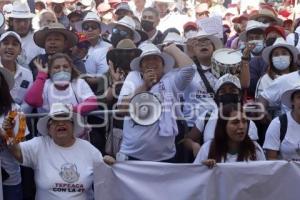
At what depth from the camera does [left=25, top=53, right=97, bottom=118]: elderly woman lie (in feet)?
21.2

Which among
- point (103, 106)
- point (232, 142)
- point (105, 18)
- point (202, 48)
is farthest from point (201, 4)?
point (232, 142)

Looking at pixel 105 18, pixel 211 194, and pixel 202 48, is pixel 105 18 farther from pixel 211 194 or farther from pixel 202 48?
pixel 211 194

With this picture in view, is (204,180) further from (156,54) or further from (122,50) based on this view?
(122,50)

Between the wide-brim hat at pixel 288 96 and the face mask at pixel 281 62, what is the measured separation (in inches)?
44.1

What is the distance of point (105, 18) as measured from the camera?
11266mm

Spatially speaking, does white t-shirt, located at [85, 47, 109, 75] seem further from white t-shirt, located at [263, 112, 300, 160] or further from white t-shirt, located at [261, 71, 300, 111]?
white t-shirt, located at [263, 112, 300, 160]

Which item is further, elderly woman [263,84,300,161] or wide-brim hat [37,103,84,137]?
elderly woman [263,84,300,161]

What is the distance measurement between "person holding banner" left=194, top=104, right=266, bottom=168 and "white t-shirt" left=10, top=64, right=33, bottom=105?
1.96 m

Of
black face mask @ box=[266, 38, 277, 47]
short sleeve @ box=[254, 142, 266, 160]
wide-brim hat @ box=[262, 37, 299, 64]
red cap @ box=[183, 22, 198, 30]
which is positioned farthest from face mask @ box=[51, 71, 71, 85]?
red cap @ box=[183, 22, 198, 30]

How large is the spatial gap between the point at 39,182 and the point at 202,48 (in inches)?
100.0

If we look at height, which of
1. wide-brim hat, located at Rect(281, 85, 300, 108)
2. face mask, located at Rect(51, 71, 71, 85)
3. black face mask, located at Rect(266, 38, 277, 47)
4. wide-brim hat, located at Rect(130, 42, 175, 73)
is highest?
black face mask, located at Rect(266, 38, 277, 47)

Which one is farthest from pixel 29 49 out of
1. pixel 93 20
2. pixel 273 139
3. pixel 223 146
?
pixel 273 139

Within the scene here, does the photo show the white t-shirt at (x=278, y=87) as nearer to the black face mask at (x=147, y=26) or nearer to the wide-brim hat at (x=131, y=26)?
the wide-brim hat at (x=131, y=26)

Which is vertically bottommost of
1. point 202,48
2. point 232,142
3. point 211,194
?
point 211,194
